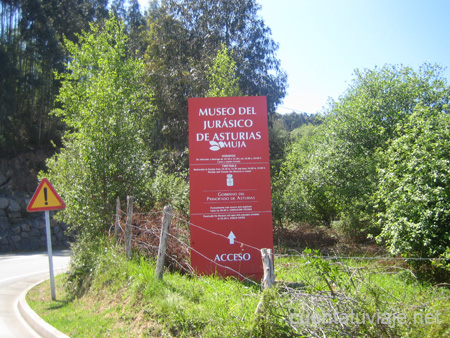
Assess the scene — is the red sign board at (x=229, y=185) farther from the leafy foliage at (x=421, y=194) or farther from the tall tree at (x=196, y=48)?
the tall tree at (x=196, y=48)

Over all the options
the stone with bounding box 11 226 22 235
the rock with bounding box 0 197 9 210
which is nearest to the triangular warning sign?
the stone with bounding box 11 226 22 235

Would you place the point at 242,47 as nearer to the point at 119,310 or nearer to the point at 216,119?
the point at 216,119

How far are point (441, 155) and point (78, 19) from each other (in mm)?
32375

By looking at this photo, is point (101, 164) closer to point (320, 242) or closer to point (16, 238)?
point (320, 242)

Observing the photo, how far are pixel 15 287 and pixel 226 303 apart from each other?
8.58m

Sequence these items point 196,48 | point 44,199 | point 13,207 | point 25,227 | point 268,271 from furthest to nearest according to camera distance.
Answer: point 13,207, point 25,227, point 196,48, point 44,199, point 268,271

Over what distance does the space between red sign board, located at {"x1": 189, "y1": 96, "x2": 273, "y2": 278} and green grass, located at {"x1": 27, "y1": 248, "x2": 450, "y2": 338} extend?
0.63m

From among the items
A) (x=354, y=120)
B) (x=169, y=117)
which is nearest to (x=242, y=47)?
(x=169, y=117)

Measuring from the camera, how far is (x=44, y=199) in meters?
8.96

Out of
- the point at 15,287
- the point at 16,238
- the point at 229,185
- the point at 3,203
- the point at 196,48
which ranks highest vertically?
the point at 196,48

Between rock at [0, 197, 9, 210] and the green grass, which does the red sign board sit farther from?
rock at [0, 197, 9, 210]

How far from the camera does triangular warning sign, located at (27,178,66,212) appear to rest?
29.1 ft

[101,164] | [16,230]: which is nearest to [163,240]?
[101,164]

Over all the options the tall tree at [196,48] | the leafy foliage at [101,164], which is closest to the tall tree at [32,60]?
the tall tree at [196,48]
